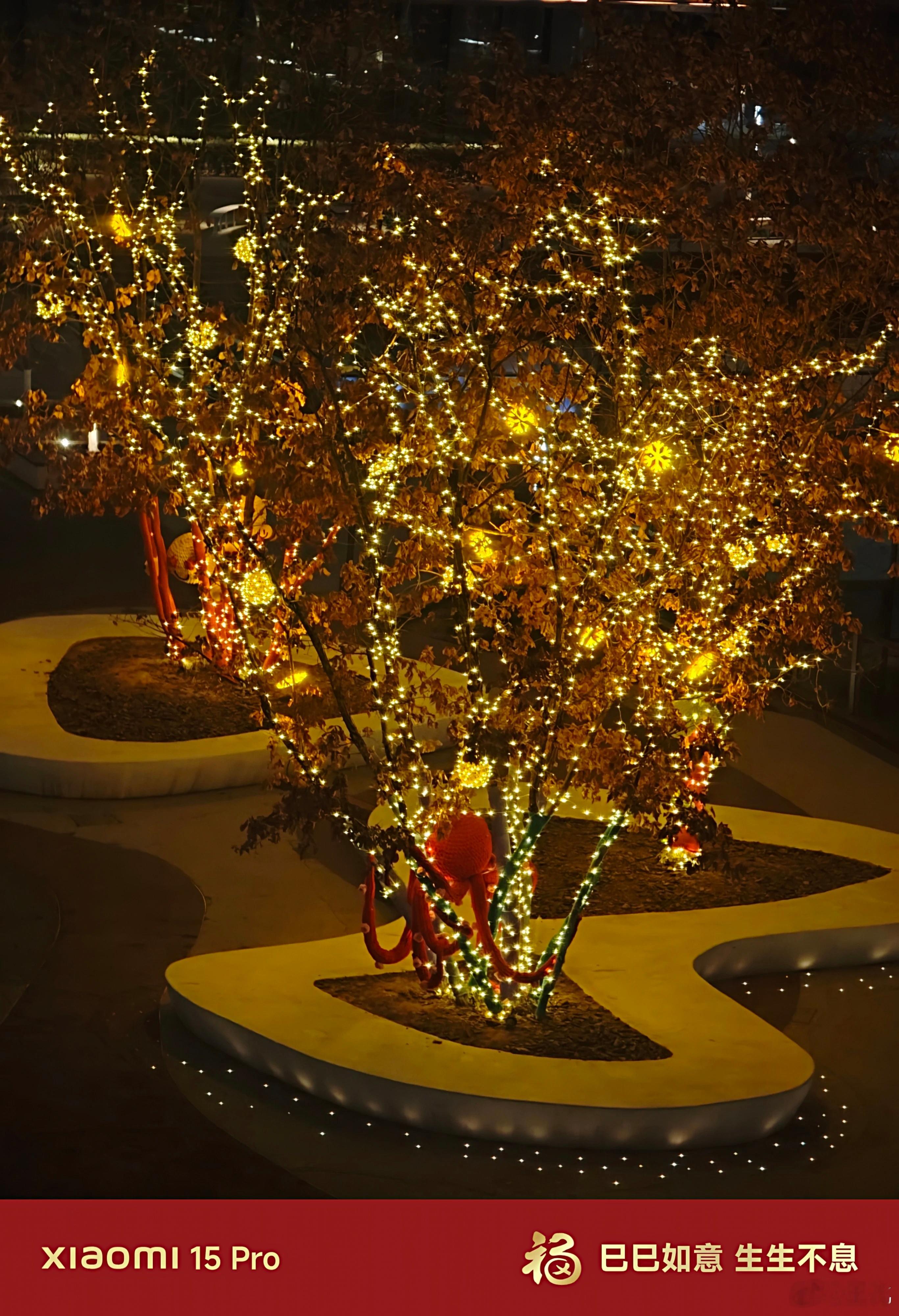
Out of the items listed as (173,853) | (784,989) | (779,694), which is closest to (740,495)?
(784,989)

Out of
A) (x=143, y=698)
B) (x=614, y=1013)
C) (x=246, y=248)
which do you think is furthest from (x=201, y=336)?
(x=614, y=1013)

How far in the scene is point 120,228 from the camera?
998 cm

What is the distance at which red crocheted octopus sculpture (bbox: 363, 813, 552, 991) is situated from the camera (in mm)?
7832

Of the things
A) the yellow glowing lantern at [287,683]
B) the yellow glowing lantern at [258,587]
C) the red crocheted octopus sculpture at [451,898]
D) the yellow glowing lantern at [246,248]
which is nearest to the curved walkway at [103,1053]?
the red crocheted octopus sculpture at [451,898]

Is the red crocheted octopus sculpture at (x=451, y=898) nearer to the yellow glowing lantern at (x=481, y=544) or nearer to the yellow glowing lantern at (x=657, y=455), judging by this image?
the yellow glowing lantern at (x=481, y=544)

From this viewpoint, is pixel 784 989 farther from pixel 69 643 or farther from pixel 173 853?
pixel 69 643

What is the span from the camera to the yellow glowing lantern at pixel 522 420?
297 inches

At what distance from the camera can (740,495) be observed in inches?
296

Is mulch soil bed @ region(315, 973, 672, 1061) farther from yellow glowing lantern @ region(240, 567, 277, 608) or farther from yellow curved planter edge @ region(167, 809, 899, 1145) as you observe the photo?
yellow glowing lantern @ region(240, 567, 277, 608)

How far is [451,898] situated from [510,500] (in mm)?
1927

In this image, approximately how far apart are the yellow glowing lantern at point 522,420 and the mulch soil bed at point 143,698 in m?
4.36

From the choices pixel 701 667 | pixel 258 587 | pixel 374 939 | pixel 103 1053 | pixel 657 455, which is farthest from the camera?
pixel 258 587

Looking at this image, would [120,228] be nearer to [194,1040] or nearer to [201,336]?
[201,336]

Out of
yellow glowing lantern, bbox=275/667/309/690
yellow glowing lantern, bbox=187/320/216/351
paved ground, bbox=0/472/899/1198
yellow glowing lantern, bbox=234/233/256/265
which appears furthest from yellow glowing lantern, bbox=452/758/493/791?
yellow glowing lantern, bbox=187/320/216/351
